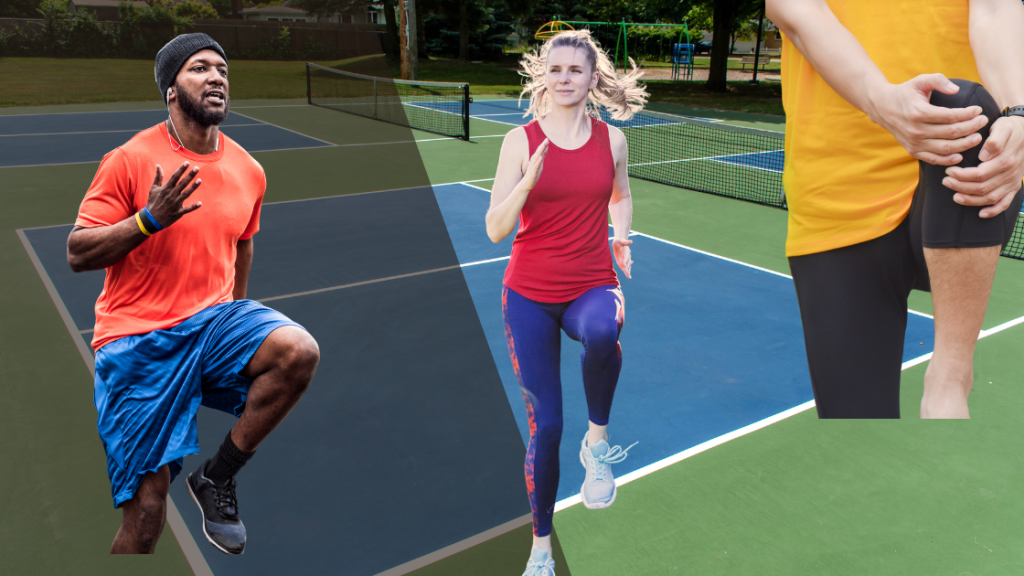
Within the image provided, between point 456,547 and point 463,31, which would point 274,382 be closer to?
point 456,547

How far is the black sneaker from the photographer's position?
302 cm

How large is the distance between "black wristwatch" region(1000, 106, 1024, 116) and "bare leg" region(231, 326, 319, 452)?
2.42m

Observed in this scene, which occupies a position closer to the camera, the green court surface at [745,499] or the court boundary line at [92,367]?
the green court surface at [745,499]

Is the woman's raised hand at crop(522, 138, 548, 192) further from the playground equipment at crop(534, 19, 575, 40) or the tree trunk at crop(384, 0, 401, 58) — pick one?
the tree trunk at crop(384, 0, 401, 58)

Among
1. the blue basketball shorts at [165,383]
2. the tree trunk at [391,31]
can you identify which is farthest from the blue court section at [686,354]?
the tree trunk at [391,31]

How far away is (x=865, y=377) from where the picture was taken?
1.43m

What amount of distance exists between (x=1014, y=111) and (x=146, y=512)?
3.01 m

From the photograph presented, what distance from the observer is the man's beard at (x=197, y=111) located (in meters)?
2.99

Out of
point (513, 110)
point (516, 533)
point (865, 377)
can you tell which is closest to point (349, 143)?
point (513, 110)

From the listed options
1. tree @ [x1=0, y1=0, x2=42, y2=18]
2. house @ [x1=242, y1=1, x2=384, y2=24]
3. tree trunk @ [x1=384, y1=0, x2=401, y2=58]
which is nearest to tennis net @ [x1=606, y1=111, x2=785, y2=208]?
tree trunk @ [x1=384, y1=0, x2=401, y2=58]

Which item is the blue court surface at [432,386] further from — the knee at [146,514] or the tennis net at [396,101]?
the tennis net at [396,101]

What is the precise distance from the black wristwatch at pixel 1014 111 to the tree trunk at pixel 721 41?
29.5 meters

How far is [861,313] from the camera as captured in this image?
139 centimetres

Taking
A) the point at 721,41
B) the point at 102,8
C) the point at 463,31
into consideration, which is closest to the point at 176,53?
the point at 721,41
